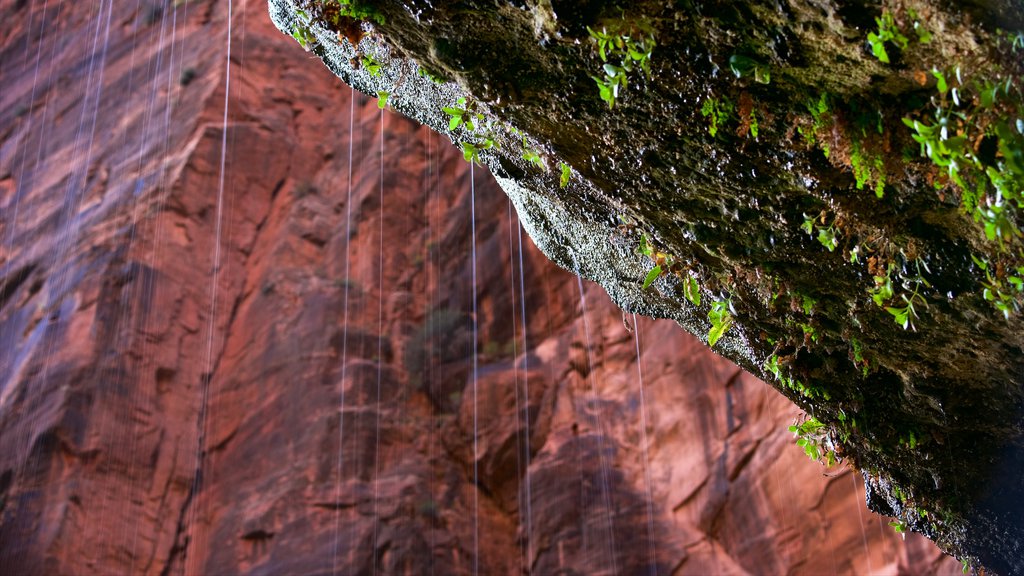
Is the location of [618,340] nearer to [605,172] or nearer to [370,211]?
[370,211]

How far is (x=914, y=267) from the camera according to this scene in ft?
13.1

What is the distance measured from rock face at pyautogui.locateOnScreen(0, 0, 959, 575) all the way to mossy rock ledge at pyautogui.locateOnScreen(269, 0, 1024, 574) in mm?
7011

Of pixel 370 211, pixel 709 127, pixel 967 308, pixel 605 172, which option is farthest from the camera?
pixel 370 211

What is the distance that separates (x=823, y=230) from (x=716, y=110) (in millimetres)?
759

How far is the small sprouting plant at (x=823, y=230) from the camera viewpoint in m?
4.02

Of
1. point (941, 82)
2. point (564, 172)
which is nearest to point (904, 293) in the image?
point (941, 82)

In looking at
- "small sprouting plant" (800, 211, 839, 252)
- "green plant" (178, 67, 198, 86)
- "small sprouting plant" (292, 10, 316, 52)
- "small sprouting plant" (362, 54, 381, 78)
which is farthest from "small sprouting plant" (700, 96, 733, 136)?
"green plant" (178, 67, 198, 86)

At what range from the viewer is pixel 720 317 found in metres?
4.84

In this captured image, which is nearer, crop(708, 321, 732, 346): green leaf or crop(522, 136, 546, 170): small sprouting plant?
crop(522, 136, 546, 170): small sprouting plant

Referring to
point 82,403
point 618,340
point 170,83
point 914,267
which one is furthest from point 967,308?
point 170,83

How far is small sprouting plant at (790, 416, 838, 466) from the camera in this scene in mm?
5449

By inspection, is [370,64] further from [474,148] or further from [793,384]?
[793,384]

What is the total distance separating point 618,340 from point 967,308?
1124 cm

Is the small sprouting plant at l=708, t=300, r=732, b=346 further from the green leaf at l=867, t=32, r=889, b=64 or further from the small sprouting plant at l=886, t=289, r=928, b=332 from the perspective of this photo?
the green leaf at l=867, t=32, r=889, b=64
